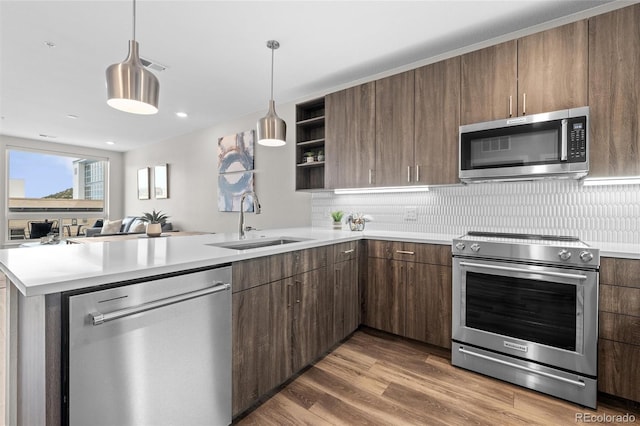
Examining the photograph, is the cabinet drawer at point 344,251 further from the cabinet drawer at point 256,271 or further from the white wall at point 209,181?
the white wall at point 209,181

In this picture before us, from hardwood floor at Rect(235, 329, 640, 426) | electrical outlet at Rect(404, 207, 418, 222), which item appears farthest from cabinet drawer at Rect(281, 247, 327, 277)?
electrical outlet at Rect(404, 207, 418, 222)

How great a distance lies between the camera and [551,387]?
1822 mm

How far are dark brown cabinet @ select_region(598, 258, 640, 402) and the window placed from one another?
8808mm

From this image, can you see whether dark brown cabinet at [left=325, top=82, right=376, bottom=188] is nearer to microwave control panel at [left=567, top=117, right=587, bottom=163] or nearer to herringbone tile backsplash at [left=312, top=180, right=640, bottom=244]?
herringbone tile backsplash at [left=312, top=180, right=640, bottom=244]

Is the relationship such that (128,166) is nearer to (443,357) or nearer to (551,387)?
(443,357)

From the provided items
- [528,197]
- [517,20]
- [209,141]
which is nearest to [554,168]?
[528,197]

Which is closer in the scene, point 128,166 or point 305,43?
point 305,43

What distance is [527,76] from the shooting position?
7.06 ft

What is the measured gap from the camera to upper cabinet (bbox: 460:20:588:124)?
6.54ft

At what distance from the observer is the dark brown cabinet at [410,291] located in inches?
90.4

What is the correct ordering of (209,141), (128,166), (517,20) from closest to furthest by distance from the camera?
(517,20) → (209,141) → (128,166)

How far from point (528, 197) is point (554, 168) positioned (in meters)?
0.45

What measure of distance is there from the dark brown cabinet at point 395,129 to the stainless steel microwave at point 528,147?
0.47 m

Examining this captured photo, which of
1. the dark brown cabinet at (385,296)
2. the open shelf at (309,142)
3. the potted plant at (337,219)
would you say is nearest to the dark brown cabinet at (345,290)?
the dark brown cabinet at (385,296)
